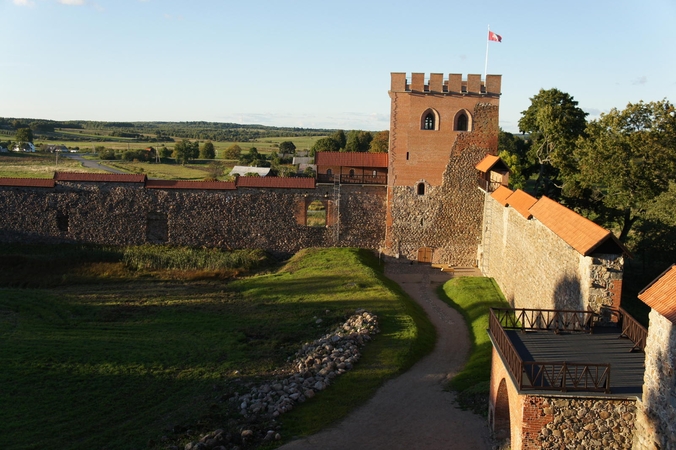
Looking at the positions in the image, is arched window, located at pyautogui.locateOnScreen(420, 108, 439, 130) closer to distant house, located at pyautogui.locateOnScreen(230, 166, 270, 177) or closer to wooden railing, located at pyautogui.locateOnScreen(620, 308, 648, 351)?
wooden railing, located at pyautogui.locateOnScreen(620, 308, 648, 351)

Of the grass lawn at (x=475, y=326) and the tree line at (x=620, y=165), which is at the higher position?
the tree line at (x=620, y=165)

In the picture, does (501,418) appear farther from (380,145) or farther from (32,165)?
(32,165)

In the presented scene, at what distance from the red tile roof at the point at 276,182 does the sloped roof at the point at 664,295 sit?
20.9 metres

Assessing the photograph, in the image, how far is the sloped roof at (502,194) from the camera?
77.2ft

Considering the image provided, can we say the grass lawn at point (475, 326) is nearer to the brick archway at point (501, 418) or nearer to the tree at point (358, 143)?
the brick archway at point (501, 418)

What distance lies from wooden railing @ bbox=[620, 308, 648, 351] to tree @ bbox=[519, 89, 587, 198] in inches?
766

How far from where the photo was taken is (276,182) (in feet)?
98.7

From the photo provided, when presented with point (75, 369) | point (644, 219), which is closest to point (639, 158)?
point (644, 219)

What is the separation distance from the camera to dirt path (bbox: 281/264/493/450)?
42.3ft

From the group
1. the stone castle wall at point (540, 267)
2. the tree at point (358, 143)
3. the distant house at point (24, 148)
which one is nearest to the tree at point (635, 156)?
the stone castle wall at point (540, 267)

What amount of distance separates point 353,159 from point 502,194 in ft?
25.5

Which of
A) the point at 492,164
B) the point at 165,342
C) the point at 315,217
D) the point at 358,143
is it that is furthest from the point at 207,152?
the point at 165,342

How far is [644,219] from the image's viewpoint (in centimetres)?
2645

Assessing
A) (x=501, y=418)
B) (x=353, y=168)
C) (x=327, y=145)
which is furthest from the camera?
(x=327, y=145)
